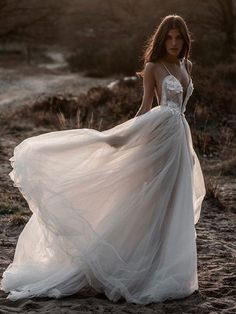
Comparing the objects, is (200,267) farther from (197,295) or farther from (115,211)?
(115,211)

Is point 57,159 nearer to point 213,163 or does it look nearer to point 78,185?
point 78,185

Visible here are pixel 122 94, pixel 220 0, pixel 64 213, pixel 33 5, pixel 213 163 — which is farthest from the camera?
pixel 33 5

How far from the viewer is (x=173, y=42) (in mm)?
4742

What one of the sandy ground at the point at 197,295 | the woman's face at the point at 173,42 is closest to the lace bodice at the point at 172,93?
the woman's face at the point at 173,42

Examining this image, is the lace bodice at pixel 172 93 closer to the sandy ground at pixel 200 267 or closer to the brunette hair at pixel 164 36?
the brunette hair at pixel 164 36

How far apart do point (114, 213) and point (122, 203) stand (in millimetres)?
90

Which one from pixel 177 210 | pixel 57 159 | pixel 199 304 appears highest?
pixel 57 159

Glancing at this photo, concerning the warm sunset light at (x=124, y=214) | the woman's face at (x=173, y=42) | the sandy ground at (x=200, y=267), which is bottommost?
the sandy ground at (x=200, y=267)

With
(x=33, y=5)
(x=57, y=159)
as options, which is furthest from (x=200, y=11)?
(x=57, y=159)

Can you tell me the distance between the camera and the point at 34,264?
4.84 m

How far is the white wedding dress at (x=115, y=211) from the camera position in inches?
179

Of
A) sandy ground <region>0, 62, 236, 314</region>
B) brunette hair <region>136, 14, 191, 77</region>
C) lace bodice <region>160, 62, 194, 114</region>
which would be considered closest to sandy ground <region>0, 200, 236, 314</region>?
sandy ground <region>0, 62, 236, 314</region>

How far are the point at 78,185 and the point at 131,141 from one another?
484mm

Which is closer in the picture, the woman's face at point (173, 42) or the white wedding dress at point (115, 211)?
the white wedding dress at point (115, 211)
